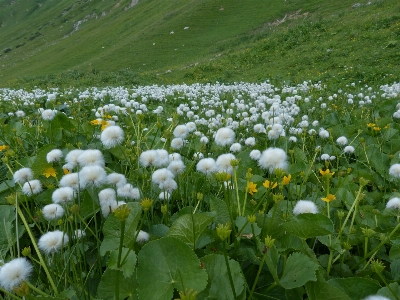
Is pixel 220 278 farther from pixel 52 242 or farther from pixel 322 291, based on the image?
pixel 52 242

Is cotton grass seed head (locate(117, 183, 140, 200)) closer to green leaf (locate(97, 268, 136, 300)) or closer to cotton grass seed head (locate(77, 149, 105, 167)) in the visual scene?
cotton grass seed head (locate(77, 149, 105, 167))

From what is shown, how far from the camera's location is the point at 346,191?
2.43 m

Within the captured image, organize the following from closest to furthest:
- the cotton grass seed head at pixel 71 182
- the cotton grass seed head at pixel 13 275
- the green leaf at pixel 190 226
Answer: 1. the cotton grass seed head at pixel 13 275
2. the green leaf at pixel 190 226
3. the cotton grass seed head at pixel 71 182

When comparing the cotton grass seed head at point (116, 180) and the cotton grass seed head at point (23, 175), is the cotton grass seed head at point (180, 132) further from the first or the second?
the cotton grass seed head at point (23, 175)

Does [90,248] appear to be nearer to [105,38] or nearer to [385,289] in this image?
[385,289]

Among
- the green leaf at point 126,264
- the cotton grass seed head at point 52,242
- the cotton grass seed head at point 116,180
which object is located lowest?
the green leaf at point 126,264

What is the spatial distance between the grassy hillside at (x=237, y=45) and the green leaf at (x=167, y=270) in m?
14.7

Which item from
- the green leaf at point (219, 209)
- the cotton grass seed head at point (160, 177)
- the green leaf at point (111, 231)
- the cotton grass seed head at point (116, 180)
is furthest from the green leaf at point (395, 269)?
the cotton grass seed head at point (116, 180)

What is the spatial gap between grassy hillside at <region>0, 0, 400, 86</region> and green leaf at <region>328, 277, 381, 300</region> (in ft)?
46.9

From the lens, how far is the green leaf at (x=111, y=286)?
1434 millimetres

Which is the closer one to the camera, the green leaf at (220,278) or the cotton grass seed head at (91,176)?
the green leaf at (220,278)

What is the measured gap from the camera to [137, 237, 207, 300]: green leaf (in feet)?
4.27

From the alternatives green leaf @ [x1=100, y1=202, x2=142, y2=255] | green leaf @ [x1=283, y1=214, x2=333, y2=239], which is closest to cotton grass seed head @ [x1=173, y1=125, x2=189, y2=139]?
green leaf @ [x1=100, y1=202, x2=142, y2=255]

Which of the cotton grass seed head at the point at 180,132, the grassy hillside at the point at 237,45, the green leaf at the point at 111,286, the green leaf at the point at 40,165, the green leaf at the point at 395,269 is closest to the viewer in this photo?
the green leaf at the point at 111,286
